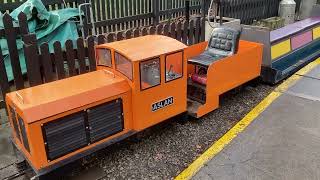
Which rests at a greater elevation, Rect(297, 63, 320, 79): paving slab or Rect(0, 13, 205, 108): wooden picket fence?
Rect(0, 13, 205, 108): wooden picket fence

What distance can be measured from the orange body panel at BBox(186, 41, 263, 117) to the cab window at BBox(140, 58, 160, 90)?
1091 millimetres

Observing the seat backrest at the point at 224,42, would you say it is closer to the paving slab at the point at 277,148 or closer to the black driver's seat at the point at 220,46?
the black driver's seat at the point at 220,46

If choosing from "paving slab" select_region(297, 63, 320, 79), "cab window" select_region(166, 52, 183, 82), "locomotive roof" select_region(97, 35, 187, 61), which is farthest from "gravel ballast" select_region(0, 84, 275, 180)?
"paving slab" select_region(297, 63, 320, 79)

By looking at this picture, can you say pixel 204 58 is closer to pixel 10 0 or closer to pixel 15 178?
pixel 15 178

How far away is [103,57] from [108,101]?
2.78 ft

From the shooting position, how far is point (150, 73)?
4344 millimetres

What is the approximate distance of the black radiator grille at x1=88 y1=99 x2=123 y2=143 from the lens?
3.98 meters

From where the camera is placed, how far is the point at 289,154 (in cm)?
448

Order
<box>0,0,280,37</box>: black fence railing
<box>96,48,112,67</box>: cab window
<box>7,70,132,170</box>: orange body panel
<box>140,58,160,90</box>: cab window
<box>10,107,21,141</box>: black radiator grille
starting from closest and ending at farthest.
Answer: <box>7,70,132,170</box>: orange body panel → <box>10,107,21,141</box>: black radiator grille → <box>140,58,160,90</box>: cab window → <box>96,48,112,67</box>: cab window → <box>0,0,280,37</box>: black fence railing

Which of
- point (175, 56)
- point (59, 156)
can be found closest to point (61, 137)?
point (59, 156)

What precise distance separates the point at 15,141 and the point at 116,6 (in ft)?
22.2

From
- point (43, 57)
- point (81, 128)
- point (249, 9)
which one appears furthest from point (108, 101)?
point (249, 9)

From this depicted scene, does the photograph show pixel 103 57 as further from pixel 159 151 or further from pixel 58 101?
pixel 159 151

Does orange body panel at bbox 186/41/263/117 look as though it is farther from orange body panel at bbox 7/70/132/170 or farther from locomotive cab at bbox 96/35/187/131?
orange body panel at bbox 7/70/132/170
